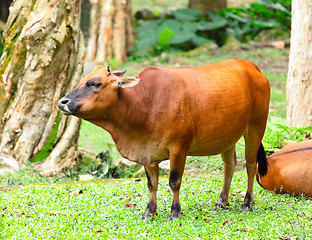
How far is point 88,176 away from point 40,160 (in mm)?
1053

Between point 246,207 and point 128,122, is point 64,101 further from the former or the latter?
point 246,207

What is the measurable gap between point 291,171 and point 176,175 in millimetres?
1862

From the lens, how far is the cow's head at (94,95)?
5.14 metres

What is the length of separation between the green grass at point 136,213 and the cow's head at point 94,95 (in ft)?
4.32

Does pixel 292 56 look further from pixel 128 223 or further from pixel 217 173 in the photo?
pixel 128 223

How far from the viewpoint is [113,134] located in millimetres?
5508

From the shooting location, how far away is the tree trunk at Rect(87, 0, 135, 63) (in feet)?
59.6

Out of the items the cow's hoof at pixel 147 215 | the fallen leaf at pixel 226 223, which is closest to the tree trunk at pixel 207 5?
the cow's hoof at pixel 147 215

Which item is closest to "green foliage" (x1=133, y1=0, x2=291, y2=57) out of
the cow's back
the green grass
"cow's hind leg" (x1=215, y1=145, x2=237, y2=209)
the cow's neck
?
the green grass

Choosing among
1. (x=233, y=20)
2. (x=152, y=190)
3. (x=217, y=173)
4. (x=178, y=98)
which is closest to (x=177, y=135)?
(x=178, y=98)

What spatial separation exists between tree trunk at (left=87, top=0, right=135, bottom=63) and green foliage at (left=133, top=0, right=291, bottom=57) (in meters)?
1.20

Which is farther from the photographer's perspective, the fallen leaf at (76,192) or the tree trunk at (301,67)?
the tree trunk at (301,67)

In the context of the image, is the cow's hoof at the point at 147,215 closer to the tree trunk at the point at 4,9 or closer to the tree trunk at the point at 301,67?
the tree trunk at the point at 301,67

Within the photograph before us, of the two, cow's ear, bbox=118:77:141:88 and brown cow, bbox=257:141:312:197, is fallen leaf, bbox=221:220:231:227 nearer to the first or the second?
brown cow, bbox=257:141:312:197
